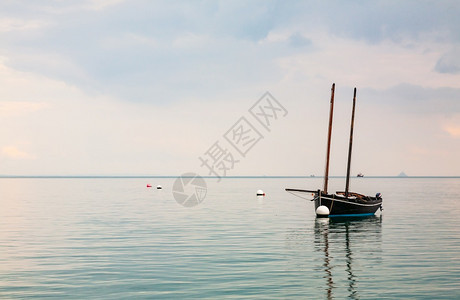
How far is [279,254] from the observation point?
1261 inches

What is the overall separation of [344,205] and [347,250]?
26.3 meters

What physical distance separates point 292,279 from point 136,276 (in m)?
7.73

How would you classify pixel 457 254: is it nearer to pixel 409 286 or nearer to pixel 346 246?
pixel 346 246

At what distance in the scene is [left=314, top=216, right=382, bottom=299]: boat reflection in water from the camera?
23.1 m

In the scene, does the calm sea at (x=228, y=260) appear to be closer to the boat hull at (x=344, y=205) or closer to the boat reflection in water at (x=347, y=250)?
the boat reflection in water at (x=347, y=250)

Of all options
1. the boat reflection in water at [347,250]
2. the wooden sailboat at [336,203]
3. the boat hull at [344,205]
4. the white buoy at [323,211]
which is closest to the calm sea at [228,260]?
the boat reflection in water at [347,250]

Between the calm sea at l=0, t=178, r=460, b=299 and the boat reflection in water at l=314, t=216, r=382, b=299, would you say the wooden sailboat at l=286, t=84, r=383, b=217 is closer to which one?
the boat reflection in water at l=314, t=216, r=382, b=299

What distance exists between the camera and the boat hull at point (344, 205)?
2338 inches

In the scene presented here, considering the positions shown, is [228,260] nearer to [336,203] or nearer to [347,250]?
[347,250]

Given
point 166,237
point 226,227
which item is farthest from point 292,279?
point 226,227

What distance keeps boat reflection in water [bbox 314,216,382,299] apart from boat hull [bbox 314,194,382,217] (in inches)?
50.6

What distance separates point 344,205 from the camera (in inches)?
2373

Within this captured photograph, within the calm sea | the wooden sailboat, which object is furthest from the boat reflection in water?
the wooden sailboat

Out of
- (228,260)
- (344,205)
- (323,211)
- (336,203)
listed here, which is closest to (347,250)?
(228,260)
